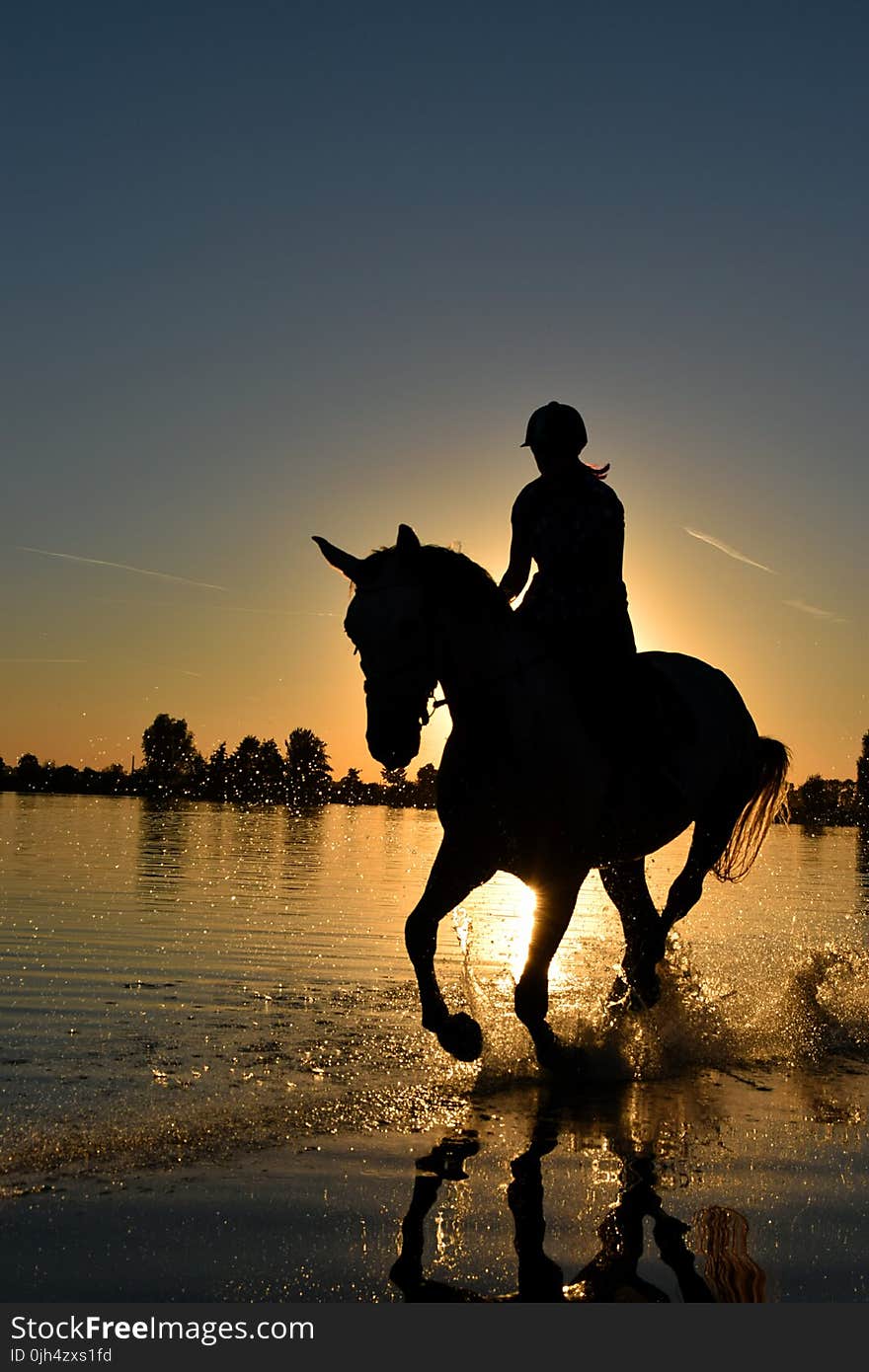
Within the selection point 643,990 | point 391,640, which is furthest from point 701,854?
point 391,640

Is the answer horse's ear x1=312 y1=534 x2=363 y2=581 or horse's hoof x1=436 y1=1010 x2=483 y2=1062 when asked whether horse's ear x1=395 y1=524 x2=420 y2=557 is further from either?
horse's hoof x1=436 y1=1010 x2=483 y2=1062

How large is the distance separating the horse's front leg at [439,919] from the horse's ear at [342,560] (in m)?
1.53

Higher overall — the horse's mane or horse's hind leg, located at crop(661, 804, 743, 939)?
the horse's mane

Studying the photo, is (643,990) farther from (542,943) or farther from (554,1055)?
(542,943)

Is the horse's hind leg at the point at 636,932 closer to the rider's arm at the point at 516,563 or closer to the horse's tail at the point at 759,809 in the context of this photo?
the horse's tail at the point at 759,809

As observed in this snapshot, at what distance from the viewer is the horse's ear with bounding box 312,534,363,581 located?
6492 millimetres

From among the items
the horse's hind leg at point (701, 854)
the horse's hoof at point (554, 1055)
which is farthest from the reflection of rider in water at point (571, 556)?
the horse's hind leg at point (701, 854)

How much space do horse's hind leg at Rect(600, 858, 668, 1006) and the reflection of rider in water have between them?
200cm

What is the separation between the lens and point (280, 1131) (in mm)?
5914

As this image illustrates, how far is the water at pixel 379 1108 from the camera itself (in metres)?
4.26

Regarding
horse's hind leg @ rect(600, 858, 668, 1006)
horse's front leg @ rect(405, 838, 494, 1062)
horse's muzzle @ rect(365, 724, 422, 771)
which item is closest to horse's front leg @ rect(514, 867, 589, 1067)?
horse's front leg @ rect(405, 838, 494, 1062)

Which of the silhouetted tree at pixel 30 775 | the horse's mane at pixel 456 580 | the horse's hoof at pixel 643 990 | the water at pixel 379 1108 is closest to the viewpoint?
the water at pixel 379 1108

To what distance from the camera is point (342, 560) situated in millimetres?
6531

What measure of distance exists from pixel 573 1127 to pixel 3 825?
37.5m
